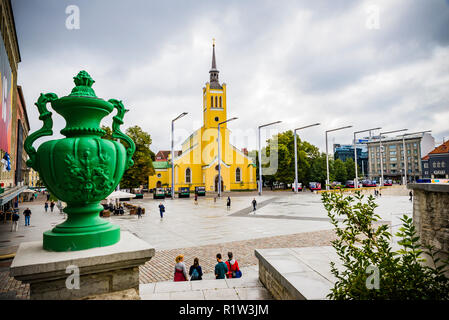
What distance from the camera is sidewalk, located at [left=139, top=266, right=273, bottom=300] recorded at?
4890 millimetres

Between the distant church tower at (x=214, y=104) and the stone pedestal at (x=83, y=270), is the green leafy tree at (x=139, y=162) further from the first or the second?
the stone pedestal at (x=83, y=270)

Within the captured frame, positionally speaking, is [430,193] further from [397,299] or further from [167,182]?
[167,182]

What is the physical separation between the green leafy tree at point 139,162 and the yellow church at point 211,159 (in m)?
17.1

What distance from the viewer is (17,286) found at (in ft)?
23.0

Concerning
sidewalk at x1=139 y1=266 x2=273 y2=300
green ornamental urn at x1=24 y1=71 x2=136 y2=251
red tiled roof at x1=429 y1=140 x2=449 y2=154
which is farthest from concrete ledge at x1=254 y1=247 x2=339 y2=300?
red tiled roof at x1=429 y1=140 x2=449 y2=154

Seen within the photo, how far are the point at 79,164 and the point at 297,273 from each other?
3945mm

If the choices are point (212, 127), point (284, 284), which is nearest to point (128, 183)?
point (212, 127)

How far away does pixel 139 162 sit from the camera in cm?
3744

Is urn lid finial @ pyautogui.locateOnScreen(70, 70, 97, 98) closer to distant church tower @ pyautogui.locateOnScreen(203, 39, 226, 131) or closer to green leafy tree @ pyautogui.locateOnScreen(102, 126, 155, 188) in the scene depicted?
green leafy tree @ pyautogui.locateOnScreen(102, 126, 155, 188)

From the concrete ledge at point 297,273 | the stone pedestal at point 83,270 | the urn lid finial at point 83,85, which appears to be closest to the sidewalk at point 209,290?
the concrete ledge at point 297,273

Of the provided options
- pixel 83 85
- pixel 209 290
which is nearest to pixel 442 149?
pixel 209 290

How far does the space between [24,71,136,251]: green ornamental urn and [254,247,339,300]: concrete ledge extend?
112 inches

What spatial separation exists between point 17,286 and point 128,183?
31612 millimetres

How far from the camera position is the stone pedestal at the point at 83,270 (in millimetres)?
2096
